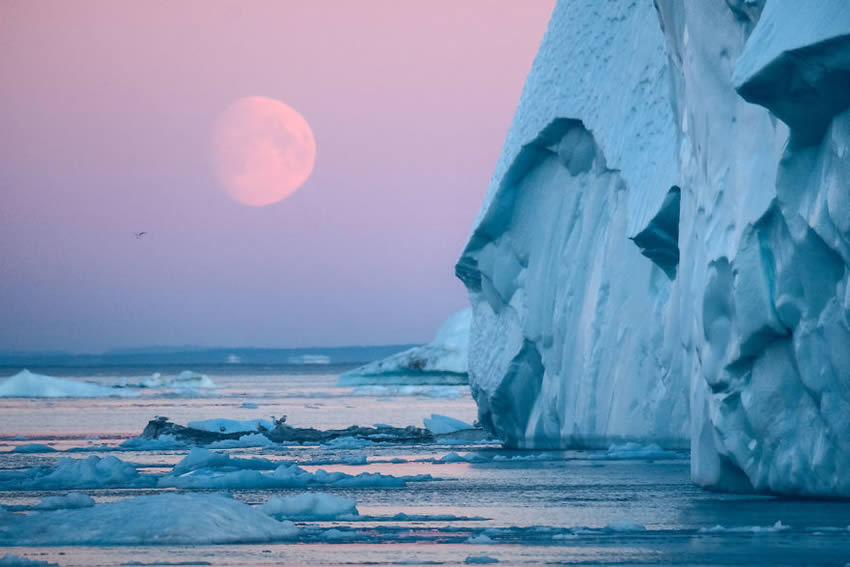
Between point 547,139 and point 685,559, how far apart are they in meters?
10.7

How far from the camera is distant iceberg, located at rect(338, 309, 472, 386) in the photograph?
2082 inches

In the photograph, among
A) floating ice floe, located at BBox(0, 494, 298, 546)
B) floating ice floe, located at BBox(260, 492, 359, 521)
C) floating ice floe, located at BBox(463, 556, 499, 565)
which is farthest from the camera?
floating ice floe, located at BBox(260, 492, 359, 521)

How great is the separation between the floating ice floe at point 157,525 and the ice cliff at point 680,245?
3.41 metres

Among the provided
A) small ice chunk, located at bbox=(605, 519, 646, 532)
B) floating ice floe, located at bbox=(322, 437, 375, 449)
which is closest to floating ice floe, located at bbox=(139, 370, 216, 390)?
floating ice floe, located at bbox=(322, 437, 375, 449)

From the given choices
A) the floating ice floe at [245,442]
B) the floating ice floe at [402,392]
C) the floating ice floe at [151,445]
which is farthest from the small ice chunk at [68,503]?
the floating ice floe at [402,392]

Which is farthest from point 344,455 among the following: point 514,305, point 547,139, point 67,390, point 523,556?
point 67,390

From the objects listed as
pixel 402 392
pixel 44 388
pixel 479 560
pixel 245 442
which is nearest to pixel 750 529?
pixel 479 560

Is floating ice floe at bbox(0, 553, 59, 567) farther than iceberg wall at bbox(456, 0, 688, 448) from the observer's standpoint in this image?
No

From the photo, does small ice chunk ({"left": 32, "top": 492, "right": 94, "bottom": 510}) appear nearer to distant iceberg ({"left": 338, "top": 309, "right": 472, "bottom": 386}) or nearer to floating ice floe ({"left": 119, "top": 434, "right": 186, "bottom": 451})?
floating ice floe ({"left": 119, "top": 434, "right": 186, "bottom": 451})

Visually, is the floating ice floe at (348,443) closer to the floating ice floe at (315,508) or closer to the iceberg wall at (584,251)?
the iceberg wall at (584,251)

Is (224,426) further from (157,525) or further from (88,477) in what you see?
(157,525)

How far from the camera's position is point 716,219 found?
9727mm

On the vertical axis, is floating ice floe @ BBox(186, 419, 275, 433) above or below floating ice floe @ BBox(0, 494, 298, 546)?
below

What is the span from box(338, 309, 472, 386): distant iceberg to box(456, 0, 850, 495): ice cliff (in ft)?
104
